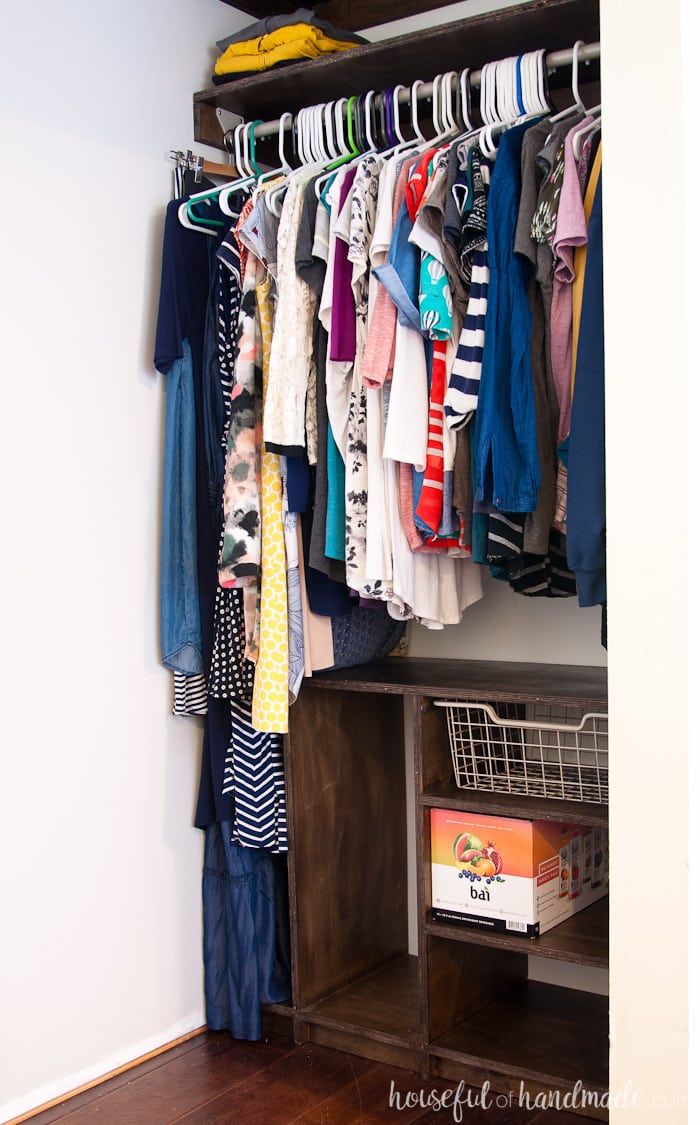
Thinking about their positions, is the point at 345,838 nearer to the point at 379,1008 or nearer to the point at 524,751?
the point at 379,1008

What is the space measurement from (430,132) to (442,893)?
1.75 metres

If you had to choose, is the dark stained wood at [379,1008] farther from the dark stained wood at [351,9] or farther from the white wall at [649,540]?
the dark stained wood at [351,9]

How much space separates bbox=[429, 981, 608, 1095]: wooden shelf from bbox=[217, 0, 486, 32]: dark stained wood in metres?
2.35

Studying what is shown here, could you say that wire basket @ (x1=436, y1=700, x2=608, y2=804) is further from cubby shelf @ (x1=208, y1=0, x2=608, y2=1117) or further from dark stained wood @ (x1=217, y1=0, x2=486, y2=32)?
dark stained wood @ (x1=217, y1=0, x2=486, y2=32)

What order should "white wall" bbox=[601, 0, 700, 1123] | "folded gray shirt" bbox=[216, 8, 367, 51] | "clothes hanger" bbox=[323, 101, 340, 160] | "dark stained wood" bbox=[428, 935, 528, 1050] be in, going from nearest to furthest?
"white wall" bbox=[601, 0, 700, 1123] → "dark stained wood" bbox=[428, 935, 528, 1050] → "clothes hanger" bbox=[323, 101, 340, 160] → "folded gray shirt" bbox=[216, 8, 367, 51]

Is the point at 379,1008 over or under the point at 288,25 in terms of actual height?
under

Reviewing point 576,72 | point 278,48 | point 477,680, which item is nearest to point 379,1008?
point 477,680

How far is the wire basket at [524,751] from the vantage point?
2.30m

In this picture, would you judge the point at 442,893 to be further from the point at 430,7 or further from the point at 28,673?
the point at 430,7

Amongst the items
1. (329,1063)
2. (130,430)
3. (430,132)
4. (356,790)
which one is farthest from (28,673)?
(430,132)

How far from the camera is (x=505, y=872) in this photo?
229cm

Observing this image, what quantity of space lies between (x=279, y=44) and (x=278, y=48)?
1 cm

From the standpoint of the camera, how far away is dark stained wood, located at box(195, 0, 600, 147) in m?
2.22

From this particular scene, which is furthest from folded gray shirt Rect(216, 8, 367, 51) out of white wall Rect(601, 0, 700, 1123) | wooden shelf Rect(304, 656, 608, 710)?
wooden shelf Rect(304, 656, 608, 710)
